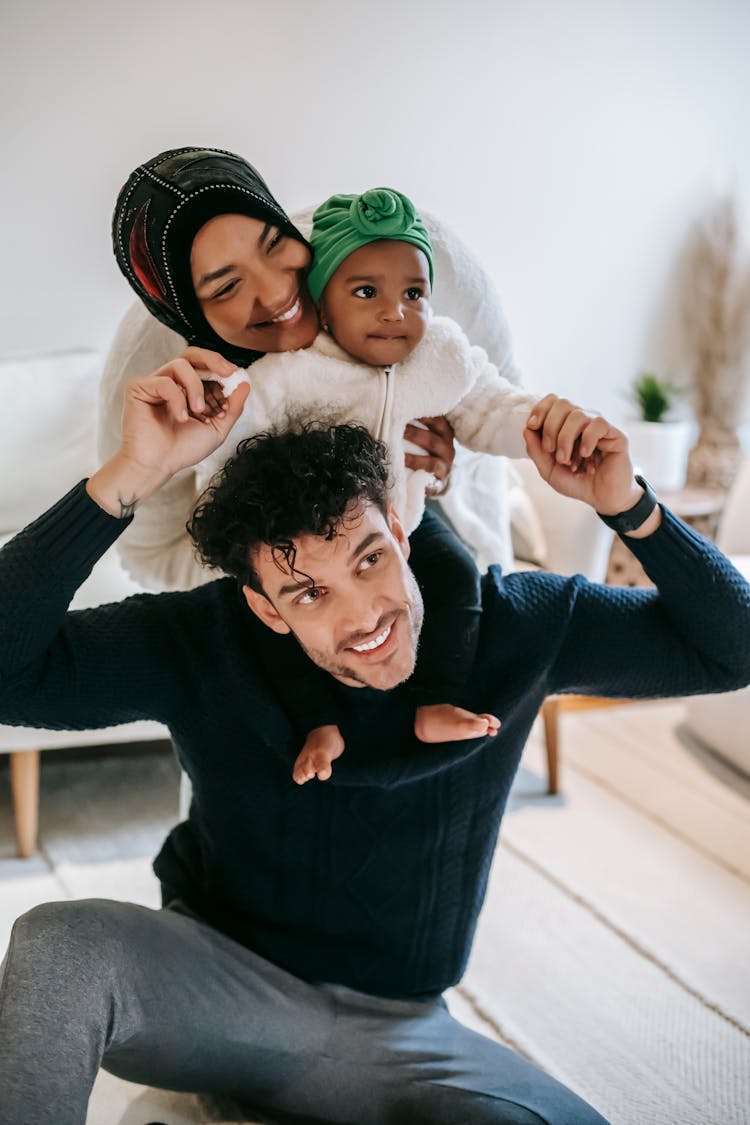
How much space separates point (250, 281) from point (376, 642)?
33cm

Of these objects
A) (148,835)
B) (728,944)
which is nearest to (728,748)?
(728,944)

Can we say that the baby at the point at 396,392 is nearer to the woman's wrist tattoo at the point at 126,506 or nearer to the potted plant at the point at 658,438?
the woman's wrist tattoo at the point at 126,506

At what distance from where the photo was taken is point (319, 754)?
41.4 inches

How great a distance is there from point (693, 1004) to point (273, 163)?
184 centimetres

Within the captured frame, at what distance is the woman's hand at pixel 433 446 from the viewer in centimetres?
107

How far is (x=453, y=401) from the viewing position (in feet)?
3.34

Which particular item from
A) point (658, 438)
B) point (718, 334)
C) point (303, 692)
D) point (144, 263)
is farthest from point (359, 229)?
point (718, 334)

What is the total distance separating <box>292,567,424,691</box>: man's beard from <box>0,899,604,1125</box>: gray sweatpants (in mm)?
348

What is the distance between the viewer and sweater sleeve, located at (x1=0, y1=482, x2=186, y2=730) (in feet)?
3.19

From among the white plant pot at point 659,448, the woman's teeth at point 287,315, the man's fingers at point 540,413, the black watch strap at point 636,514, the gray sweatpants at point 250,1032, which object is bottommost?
the gray sweatpants at point 250,1032

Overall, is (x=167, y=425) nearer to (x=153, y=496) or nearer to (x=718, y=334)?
(x=153, y=496)

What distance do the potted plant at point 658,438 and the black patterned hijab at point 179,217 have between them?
7.21 feet

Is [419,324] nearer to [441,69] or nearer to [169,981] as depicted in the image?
[169,981]

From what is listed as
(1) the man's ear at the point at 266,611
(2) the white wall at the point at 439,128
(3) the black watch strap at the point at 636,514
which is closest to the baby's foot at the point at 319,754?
(1) the man's ear at the point at 266,611
